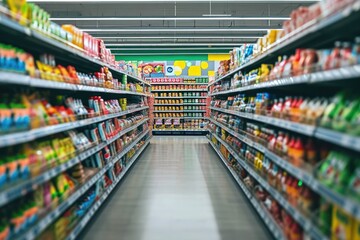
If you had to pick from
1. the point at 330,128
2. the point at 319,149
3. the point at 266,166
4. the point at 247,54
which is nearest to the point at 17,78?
the point at 330,128

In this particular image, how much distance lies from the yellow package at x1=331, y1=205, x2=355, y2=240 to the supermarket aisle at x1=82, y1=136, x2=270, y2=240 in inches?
51.0

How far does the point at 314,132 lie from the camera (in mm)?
2143

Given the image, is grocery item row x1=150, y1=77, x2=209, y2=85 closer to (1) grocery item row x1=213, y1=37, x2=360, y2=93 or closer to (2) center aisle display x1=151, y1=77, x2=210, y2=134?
(2) center aisle display x1=151, y1=77, x2=210, y2=134

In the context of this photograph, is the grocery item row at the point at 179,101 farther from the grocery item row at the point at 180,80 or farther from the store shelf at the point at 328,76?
the store shelf at the point at 328,76

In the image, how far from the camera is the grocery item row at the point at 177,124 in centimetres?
1347

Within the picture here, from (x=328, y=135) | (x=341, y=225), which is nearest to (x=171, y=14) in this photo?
(x=328, y=135)

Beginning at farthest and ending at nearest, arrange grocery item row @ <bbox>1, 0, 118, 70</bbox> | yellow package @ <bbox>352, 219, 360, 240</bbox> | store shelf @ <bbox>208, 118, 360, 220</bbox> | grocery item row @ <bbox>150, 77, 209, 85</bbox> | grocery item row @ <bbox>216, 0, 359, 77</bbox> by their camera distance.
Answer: grocery item row @ <bbox>150, 77, 209, 85</bbox>, grocery item row @ <bbox>1, 0, 118, 70</bbox>, grocery item row @ <bbox>216, 0, 359, 77</bbox>, yellow package @ <bbox>352, 219, 360, 240</bbox>, store shelf @ <bbox>208, 118, 360, 220</bbox>

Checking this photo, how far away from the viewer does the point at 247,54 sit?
494cm

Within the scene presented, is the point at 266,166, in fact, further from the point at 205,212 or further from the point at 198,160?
the point at 198,160

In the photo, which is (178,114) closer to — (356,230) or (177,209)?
(177,209)

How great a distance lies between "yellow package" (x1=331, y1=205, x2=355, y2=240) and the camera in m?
1.76

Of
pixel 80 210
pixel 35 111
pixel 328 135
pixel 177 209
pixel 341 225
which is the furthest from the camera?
pixel 177 209

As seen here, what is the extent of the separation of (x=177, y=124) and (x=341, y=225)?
1169cm

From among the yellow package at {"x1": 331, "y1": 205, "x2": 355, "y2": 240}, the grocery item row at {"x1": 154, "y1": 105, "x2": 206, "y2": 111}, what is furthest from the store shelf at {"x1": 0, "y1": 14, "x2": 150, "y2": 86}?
the grocery item row at {"x1": 154, "y1": 105, "x2": 206, "y2": 111}
